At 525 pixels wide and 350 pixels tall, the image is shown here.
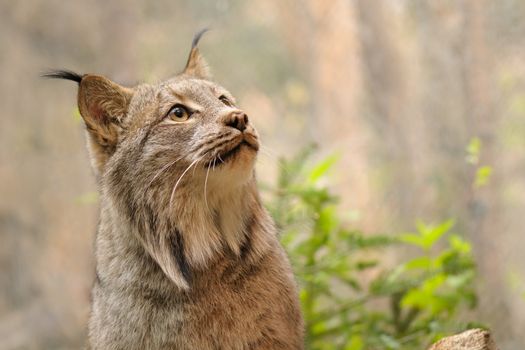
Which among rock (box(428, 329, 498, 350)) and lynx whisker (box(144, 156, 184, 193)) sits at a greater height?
lynx whisker (box(144, 156, 184, 193))

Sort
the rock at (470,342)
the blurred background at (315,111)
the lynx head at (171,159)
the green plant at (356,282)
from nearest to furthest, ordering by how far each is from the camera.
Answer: the rock at (470,342)
the lynx head at (171,159)
the green plant at (356,282)
the blurred background at (315,111)

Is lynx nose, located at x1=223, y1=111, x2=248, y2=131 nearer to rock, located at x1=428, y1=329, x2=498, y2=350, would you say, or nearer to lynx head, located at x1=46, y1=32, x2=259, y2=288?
lynx head, located at x1=46, y1=32, x2=259, y2=288

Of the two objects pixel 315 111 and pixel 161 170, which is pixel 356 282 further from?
pixel 315 111

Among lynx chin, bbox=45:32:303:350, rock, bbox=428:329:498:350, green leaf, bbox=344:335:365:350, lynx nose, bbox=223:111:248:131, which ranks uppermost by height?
lynx nose, bbox=223:111:248:131

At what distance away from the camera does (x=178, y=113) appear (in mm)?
2805

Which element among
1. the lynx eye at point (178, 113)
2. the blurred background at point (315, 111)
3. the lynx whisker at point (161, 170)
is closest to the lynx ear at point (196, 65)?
the blurred background at point (315, 111)

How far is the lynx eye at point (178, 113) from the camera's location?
278cm

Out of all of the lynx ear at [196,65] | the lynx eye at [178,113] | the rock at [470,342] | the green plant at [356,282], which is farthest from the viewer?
the green plant at [356,282]

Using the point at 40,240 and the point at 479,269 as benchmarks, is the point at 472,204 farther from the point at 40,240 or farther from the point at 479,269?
the point at 40,240

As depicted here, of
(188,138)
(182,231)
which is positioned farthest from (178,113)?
(182,231)

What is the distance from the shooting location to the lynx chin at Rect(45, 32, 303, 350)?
2621 millimetres

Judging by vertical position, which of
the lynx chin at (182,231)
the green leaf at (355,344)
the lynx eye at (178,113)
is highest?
the lynx eye at (178,113)

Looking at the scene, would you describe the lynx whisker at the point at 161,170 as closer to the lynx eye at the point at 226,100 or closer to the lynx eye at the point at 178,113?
the lynx eye at the point at 178,113

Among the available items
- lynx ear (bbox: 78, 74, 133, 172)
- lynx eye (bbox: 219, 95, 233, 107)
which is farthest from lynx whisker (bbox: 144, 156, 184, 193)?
lynx eye (bbox: 219, 95, 233, 107)
